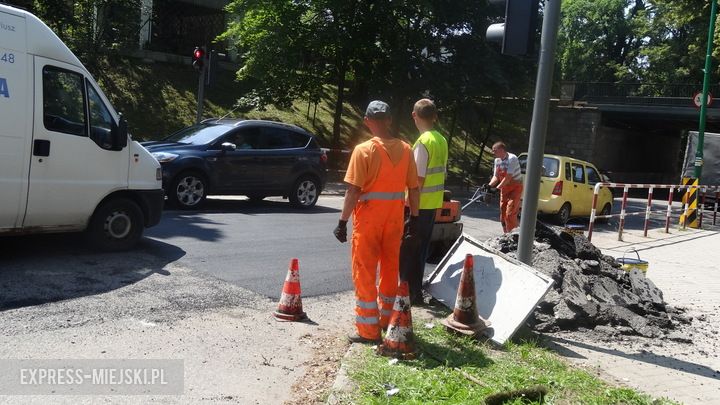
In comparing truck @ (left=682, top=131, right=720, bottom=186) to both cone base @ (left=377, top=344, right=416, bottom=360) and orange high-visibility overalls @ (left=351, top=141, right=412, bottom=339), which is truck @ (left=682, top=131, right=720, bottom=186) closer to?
orange high-visibility overalls @ (left=351, top=141, right=412, bottom=339)

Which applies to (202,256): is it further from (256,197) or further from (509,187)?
(256,197)

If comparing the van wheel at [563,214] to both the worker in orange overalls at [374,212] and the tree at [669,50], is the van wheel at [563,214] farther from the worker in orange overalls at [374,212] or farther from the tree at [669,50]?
the tree at [669,50]

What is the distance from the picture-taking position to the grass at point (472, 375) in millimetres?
4348

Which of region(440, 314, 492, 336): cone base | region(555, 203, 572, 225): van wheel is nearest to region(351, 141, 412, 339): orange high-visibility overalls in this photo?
region(440, 314, 492, 336): cone base

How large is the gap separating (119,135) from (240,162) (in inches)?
220

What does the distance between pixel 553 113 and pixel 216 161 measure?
2799 cm

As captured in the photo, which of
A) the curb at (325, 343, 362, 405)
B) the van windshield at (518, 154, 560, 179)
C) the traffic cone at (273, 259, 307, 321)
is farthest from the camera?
the van windshield at (518, 154, 560, 179)

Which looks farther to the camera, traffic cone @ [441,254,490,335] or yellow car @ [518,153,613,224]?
yellow car @ [518,153,613,224]

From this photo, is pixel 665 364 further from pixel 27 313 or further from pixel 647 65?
pixel 647 65

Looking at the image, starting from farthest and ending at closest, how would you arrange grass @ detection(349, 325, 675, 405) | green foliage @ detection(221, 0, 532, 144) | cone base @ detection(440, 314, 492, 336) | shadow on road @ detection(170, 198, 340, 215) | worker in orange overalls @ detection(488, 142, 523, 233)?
green foliage @ detection(221, 0, 532, 144), shadow on road @ detection(170, 198, 340, 215), worker in orange overalls @ detection(488, 142, 523, 233), cone base @ detection(440, 314, 492, 336), grass @ detection(349, 325, 675, 405)

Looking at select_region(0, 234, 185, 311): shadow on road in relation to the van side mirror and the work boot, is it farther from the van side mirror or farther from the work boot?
the work boot

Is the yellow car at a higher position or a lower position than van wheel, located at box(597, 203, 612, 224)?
higher

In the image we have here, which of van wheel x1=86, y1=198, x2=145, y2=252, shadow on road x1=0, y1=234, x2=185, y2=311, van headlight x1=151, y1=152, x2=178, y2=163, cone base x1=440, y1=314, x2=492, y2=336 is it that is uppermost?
van headlight x1=151, y1=152, x2=178, y2=163

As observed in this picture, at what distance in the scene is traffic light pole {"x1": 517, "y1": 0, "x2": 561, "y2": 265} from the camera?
6.21m
